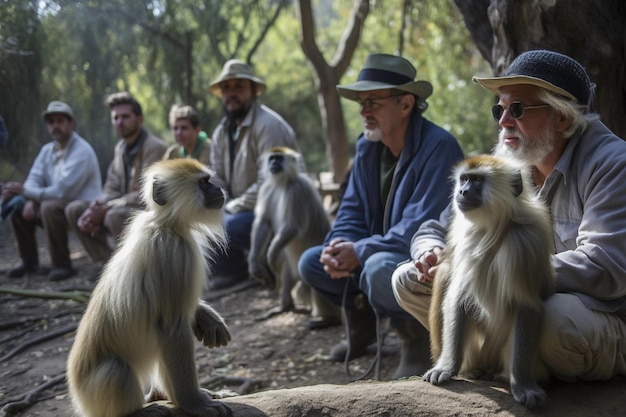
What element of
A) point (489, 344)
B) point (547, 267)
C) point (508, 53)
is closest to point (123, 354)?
point (489, 344)

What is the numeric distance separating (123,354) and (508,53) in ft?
10.5

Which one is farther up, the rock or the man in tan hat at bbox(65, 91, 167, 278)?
the man in tan hat at bbox(65, 91, 167, 278)

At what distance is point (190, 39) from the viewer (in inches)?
442

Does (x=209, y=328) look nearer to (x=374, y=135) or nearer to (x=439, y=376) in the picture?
(x=439, y=376)

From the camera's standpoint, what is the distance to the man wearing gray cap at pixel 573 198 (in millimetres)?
2629

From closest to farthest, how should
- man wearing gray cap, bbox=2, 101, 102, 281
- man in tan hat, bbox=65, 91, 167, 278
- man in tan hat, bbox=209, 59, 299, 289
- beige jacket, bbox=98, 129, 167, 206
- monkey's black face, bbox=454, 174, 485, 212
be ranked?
monkey's black face, bbox=454, 174, 485, 212 → man in tan hat, bbox=209, 59, 299, 289 → man in tan hat, bbox=65, 91, 167, 278 → beige jacket, bbox=98, 129, 167, 206 → man wearing gray cap, bbox=2, 101, 102, 281

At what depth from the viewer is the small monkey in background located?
6.04 m

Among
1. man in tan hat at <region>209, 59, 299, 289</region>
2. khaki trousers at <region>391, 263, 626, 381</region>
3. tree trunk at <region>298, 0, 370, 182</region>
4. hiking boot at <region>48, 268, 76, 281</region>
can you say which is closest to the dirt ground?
hiking boot at <region>48, 268, 76, 281</region>

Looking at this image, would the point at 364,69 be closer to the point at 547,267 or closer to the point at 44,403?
the point at 547,267

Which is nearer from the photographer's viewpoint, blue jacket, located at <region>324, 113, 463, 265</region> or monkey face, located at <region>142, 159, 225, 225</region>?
monkey face, located at <region>142, 159, 225, 225</region>

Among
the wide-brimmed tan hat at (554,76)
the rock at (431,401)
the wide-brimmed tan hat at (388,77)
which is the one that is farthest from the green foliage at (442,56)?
the rock at (431,401)

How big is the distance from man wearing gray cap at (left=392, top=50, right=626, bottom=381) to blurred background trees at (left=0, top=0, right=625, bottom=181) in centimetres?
136

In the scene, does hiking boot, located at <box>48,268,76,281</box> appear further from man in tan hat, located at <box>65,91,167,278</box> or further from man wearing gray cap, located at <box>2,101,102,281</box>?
man in tan hat, located at <box>65,91,167,278</box>

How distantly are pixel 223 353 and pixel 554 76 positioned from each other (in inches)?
135
